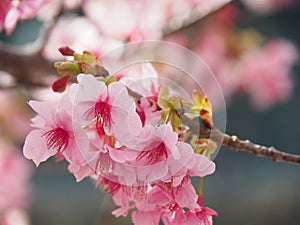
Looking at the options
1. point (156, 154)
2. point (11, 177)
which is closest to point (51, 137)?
point (156, 154)

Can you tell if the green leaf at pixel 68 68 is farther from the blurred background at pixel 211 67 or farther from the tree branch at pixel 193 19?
the tree branch at pixel 193 19

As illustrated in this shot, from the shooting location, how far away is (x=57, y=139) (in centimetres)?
71

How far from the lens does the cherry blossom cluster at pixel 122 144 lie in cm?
67

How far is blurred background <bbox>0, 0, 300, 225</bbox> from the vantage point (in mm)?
1445

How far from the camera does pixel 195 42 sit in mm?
2387

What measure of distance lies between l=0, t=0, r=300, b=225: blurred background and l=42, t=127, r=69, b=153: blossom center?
31 centimetres

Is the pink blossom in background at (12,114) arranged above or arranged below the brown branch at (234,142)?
above

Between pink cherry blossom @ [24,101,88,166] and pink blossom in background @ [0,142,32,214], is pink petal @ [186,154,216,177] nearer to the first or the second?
pink cherry blossom @ [24,101,88,166]

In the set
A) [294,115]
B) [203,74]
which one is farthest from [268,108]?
[203,74]

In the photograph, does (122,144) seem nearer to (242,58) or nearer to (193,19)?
(193,19)

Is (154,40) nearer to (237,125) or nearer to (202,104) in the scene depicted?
(202,104)

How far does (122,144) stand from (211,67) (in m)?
1.63

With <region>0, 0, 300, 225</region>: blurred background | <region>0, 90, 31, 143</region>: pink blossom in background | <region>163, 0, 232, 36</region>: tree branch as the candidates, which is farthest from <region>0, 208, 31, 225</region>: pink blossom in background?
<region>163, 0, 232, 36</region>: tree branch

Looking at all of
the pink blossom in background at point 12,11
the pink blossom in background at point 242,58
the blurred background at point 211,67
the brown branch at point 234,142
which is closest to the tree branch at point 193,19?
the blurred background at point 211,67
